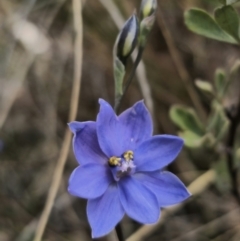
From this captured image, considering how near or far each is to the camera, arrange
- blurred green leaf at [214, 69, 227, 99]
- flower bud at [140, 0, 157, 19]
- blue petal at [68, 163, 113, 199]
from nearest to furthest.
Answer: blue petal at [68, 163, 113, 199]
flower bud at [140, 0, 157, 19]
blurred green leaf at [214, 69, 227, 99]

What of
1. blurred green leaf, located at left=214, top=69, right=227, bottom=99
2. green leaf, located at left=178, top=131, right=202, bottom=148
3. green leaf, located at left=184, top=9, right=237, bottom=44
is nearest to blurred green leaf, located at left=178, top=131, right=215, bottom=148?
green leaf, located at left=178, top=131, right=202, bottom=148

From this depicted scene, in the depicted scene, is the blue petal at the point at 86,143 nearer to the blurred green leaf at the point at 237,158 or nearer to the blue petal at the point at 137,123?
the blue petal at the point at 137,123

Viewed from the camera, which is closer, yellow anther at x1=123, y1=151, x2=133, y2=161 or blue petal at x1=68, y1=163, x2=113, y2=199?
blue petal at x1=68, y1=163, x2=113, y2=199

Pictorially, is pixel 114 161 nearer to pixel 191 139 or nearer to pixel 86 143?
pixel 86 143

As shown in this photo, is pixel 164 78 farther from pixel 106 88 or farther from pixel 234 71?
pixel 234 71

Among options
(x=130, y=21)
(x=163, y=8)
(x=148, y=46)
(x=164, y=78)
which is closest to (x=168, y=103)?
(x=164, y=78)

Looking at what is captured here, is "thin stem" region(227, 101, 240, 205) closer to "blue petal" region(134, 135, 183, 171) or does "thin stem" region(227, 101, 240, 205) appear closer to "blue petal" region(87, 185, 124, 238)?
"blue petal" region(134, 135, 183, 171)
